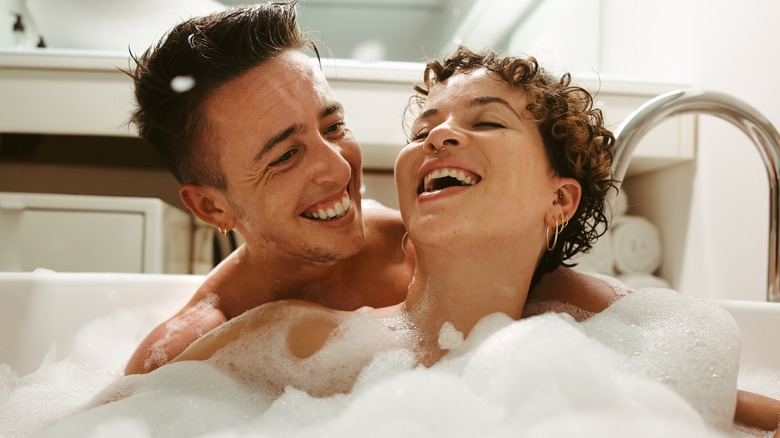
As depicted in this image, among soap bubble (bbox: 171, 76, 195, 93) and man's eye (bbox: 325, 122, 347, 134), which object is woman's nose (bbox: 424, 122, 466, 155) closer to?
man's eye (bbox: 325, 122, 347, 134)

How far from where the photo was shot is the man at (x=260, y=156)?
3.51ft

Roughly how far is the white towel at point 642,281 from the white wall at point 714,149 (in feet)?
0.15

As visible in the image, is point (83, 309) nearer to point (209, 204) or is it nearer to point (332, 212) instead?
point (209, 204)

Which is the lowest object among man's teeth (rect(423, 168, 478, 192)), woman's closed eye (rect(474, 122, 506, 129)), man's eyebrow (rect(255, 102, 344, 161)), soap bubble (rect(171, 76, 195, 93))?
man's teeth (rect(423, 168, 478, 192))

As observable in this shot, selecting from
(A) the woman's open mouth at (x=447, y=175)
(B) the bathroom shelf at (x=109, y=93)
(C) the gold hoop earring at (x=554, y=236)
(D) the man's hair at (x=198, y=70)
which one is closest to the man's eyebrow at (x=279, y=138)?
(D) the man's hair at (x=198, y=70)

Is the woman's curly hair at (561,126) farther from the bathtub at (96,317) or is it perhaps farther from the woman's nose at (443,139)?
the bathtub at (96,317)

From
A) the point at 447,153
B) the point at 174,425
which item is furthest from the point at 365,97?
the point at 174,425

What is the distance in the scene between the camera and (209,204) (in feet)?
3.91

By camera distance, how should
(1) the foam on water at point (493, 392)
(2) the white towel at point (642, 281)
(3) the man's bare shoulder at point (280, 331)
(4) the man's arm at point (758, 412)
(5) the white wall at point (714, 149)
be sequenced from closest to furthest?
1. (1) the foam on water at point (493, 392)
2. (4) the man's arm at point (758, 412)
3. (3) the man's bare shoulder at point (280, 331)
4. (5) the white wall at point (714, 149)
5. (2) the white towel at point (642, 281)

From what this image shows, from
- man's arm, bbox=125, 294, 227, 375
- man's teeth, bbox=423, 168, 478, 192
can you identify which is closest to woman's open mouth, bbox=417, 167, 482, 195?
man's teeth, bbox=423, 168, 478, 192

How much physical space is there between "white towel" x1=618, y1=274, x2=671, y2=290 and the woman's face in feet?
3.37

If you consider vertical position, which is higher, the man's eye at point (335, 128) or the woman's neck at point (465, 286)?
the man's eye at point (335, 128)

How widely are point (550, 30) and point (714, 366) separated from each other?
1758 millimetres

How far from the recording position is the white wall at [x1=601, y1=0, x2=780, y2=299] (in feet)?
4.89
